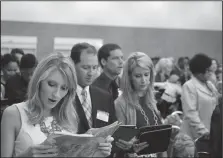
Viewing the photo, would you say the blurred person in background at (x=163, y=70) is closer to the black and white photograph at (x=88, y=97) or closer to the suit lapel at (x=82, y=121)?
the black and white photograph at (x=88, y=97)

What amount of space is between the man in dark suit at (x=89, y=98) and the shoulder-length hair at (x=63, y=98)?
25 cm

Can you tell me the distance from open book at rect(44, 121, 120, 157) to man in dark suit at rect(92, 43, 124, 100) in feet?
4.89

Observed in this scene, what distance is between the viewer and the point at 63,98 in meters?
1.82

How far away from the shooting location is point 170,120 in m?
3.31

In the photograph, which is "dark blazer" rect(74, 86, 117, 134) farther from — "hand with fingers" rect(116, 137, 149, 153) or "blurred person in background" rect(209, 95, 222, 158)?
"blurred person in background" rect(209, 95, 222, 158)

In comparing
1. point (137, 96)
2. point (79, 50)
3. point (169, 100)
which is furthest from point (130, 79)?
point (169, 100)

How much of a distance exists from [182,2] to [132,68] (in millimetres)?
6630

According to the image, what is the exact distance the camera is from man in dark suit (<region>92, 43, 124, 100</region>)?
308cm

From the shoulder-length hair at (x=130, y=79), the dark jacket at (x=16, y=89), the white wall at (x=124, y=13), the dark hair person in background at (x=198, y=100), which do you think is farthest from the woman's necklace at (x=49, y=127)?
the white wall at (x=124, y=13)

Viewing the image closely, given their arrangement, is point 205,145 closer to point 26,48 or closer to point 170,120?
point 170,120

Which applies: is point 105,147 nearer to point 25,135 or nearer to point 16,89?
point 25,135

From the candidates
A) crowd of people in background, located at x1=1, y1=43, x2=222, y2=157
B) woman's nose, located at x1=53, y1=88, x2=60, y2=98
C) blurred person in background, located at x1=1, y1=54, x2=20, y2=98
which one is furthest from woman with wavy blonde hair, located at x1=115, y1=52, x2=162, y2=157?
blurred person in background, located at x1=1, y1=54, x2=20, y2=98

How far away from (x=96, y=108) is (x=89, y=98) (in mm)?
83

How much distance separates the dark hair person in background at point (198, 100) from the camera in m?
3.41
